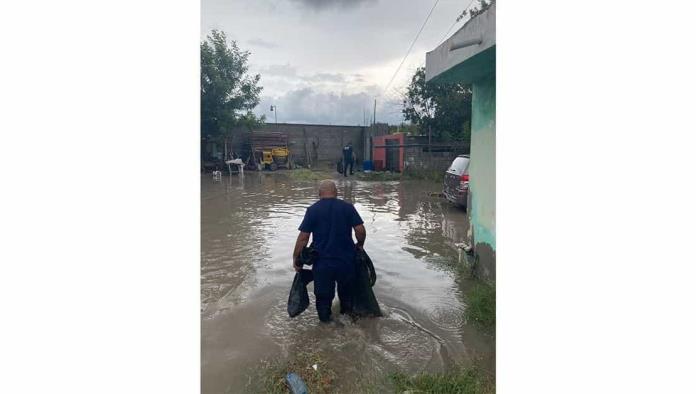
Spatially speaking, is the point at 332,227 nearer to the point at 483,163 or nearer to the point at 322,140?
the point at 483,163

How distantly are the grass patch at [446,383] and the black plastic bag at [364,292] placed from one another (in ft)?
3.65

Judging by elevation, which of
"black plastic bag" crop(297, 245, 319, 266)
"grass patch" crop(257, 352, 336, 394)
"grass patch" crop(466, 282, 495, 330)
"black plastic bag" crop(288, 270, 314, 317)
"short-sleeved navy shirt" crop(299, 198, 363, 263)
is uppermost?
"short-sleeved navy shirt" crop(299, 198, 363, 263)

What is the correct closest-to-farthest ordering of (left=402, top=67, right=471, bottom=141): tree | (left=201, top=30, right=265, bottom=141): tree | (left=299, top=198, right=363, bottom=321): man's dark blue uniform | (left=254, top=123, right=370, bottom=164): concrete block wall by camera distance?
(left=299, top=198, right=363, bottom=321): man's dark blue uniform → (left=201, top=30, right=265, bottom=141): tree → (left=402, top=67, right=471, bottom=141): tree → (left=254, top=123, right=370, bottom=164): concrete block wall

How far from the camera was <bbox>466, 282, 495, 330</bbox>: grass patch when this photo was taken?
13.4 feet

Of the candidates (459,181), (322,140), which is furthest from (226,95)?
(322,140)

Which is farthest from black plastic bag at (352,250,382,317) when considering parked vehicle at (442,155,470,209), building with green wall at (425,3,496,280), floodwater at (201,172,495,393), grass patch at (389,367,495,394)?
parked vehicle at (442,155,470,209)

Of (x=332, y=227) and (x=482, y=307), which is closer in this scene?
(x=332, y=227)

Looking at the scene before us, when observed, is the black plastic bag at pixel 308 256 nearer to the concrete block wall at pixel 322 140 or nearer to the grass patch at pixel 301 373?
the grass patch at pixel 301 373

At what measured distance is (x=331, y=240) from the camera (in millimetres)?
3914

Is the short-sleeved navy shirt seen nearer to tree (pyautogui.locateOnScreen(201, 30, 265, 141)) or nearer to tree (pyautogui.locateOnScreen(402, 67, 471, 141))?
tree (pyautogui.locateOnScreen(201, 30, 265, 141))

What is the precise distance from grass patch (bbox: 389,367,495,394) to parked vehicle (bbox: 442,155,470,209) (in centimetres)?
692

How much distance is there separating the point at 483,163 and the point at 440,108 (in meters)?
13.4
